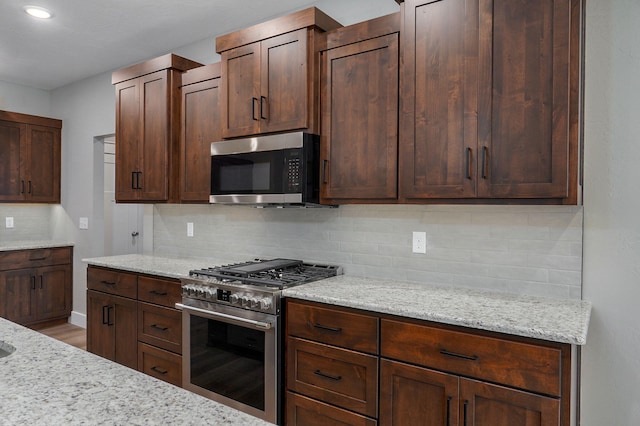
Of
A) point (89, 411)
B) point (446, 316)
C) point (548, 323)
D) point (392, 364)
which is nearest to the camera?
point (89, 411)

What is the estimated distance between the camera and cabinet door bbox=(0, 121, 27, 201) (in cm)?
453

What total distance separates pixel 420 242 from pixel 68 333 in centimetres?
412

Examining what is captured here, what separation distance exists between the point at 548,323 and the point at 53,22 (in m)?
3.85

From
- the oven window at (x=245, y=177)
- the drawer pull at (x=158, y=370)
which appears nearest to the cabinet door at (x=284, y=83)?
the oven window at (x=245, y=177)

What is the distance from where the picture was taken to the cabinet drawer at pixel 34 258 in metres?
4.40

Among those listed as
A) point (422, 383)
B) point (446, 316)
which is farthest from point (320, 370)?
point (446, 316)

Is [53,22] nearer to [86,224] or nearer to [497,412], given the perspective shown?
[86,224]

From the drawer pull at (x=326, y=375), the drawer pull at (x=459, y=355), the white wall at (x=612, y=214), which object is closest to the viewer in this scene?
the drawer pull at (x=459, y=355)

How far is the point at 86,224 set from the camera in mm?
4711

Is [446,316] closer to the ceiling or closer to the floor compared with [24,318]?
closer to the ceiling

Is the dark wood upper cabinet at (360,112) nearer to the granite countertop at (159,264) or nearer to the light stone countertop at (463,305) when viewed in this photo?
the light stone countertop at (463,305)

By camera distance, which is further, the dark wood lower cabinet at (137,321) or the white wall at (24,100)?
the white wall at (24,100)

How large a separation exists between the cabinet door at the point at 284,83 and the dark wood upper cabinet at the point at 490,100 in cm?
62

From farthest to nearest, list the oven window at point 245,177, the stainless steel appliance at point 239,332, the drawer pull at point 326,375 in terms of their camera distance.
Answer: the oven window at point 245,177 < the stainless steel appliance at point 239,332 < the drawer pull at point 326,375
